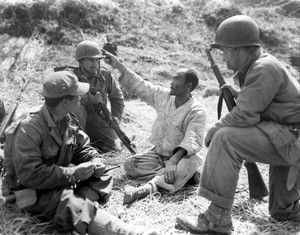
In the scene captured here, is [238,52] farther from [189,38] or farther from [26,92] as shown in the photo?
[189,38]

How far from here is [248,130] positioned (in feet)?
12.4

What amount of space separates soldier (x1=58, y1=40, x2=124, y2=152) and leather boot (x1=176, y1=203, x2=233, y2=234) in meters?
2.83

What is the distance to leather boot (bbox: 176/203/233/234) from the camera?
3.78 m

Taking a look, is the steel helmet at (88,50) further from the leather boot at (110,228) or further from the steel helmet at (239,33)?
the leather boot at (110,228)

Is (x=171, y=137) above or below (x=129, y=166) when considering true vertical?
above

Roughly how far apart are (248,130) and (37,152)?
1.98 m

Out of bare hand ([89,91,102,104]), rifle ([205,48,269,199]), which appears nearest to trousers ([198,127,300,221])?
rifle ([205,48,269,199])

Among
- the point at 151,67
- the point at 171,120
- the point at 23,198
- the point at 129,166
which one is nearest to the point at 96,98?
the point at 129,166

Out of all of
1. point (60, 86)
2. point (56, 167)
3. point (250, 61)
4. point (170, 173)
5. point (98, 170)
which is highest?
point (250, 61)

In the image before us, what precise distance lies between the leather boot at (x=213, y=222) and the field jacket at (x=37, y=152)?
128cm

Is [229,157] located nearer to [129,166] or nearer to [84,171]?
[84,171]

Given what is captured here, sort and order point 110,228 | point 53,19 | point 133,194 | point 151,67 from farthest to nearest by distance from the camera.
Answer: point 53,19
point 151,67
point 133,194
point 110,228

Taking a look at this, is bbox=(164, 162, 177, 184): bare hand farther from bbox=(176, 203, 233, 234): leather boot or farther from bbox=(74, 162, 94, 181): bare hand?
bbox=(74, 162, 94, 181): bare hand

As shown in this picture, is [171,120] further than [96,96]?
No
